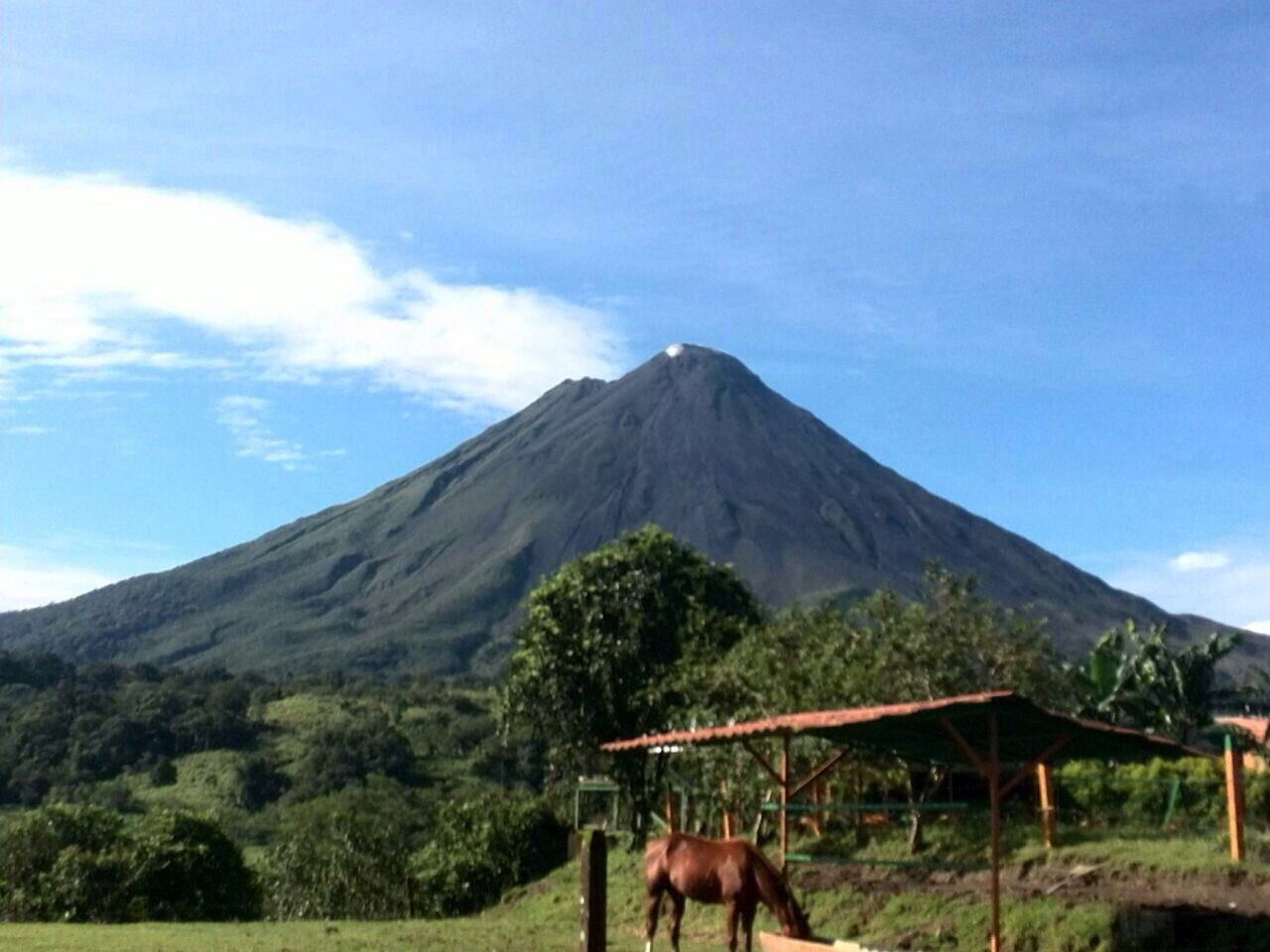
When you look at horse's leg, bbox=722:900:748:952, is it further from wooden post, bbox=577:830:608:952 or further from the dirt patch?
wooden post, bbox=577:830:608:952

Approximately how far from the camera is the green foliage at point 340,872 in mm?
28219

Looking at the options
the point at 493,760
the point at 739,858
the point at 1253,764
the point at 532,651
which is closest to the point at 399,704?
the point at 493,760

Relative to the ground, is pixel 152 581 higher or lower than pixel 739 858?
higher

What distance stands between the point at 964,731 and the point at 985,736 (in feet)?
1.09

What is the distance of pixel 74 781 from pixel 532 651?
33.3 metres

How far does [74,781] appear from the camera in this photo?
179 ft

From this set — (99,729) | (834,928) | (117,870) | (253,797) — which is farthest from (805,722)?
(99,729)

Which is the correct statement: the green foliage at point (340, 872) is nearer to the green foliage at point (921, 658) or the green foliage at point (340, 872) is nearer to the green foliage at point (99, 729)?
the green foliage at point (921, 658)

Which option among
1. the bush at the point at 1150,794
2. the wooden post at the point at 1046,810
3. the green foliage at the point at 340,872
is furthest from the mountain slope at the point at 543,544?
the wooden post at the point at 1046,810

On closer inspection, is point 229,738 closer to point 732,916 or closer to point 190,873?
point 190,873

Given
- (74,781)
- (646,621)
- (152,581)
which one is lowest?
(74,781)

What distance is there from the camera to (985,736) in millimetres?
14797

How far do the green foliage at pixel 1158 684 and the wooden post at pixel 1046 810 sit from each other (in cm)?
1387

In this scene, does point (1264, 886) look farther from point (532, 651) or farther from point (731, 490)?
point (731, 490)
